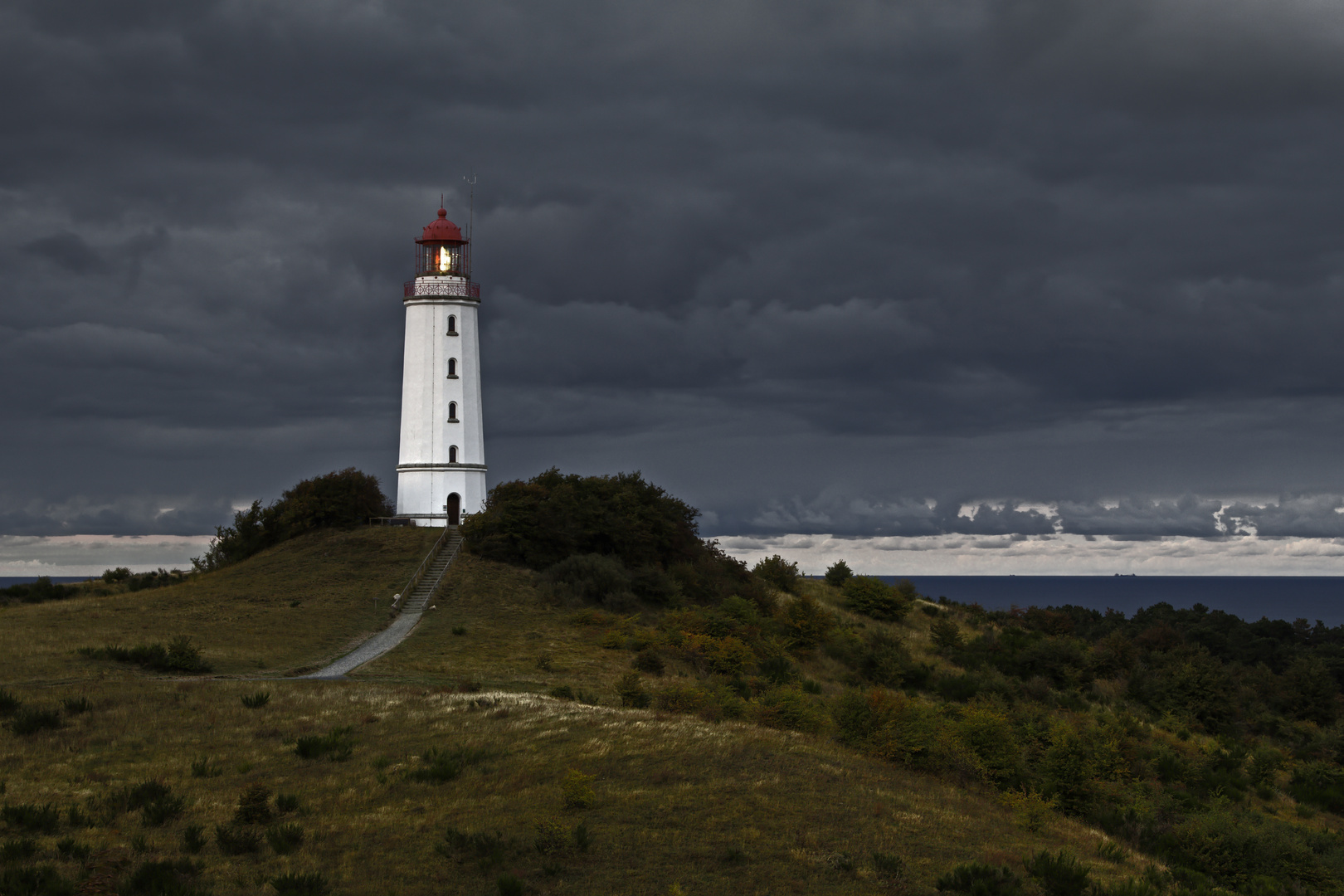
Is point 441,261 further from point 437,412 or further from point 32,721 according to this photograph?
point 32,721

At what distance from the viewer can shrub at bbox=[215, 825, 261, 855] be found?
14.5 metres

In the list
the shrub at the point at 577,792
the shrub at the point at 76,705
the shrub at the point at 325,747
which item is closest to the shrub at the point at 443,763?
the shrub at the point at 325,747

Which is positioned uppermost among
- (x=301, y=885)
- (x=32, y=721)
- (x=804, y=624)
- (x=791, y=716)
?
(x=32, y=721)

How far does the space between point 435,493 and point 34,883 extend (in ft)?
141

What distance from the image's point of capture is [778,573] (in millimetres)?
60719

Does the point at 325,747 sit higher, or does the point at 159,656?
the point at 159,656

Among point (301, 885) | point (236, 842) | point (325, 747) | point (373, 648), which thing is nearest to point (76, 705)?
point (325, 747)

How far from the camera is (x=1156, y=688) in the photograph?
1810 inches

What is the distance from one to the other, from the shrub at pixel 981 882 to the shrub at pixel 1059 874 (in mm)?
482

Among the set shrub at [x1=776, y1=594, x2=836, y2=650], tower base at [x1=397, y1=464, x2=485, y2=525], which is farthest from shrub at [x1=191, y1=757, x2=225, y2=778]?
tower base at [x1=397, y1=464, x2=485, y2=525]

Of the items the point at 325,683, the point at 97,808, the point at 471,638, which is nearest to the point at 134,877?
the point at 97,808

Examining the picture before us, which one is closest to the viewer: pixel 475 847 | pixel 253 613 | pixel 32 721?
pixel 475 847

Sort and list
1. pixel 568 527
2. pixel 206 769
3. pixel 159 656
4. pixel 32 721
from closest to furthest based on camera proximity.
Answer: pixel 206 769 < pixel 32 721 < pixel 159 656 < pixel 568 527

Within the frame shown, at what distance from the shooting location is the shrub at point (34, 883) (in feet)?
41.6
